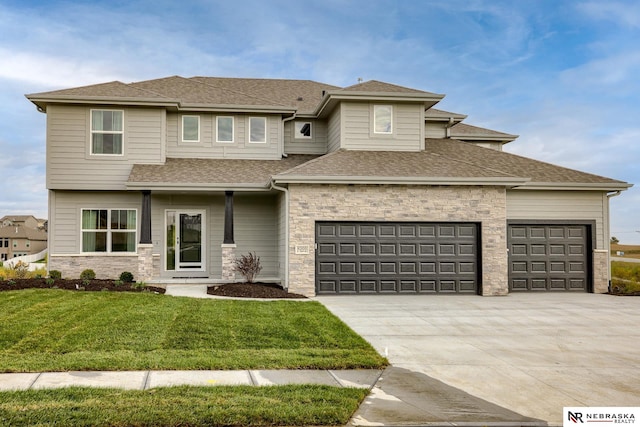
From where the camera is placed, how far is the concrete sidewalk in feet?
21.0

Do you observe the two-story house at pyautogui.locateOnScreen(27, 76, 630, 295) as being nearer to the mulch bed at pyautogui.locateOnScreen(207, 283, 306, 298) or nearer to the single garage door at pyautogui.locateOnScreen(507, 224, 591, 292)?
the single garage door at pyautogui.locateOnScreen(507, 224, 591, 292)

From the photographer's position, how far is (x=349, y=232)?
15734 millimetres

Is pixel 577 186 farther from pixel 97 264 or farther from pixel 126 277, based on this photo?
pixel 97 264

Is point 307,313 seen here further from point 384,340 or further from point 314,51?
point 314,51

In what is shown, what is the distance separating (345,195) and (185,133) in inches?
270

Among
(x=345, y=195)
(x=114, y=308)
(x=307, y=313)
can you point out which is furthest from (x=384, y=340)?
(x=345, y=195)

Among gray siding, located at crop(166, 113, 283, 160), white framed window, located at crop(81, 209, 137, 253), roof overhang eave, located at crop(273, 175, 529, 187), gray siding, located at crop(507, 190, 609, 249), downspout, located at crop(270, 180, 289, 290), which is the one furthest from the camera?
gray siding, located at crop(166, 113, 283, 160)

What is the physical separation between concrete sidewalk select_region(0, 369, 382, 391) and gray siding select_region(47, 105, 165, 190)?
12.1m

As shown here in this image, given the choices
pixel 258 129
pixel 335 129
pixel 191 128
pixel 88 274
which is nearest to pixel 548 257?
pixel 335 129

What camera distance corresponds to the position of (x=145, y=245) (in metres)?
16.9

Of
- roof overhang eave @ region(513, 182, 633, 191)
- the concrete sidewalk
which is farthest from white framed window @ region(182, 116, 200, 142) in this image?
the concrete sidewalk

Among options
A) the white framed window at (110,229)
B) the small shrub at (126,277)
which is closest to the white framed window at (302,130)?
the white framed window at (110,229)

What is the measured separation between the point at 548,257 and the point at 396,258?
16.4ft

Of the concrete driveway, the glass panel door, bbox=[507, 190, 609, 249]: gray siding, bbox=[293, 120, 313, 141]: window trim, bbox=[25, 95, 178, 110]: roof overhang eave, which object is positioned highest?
bbox=[25, 95, 178, 110]: roof overhang eave
